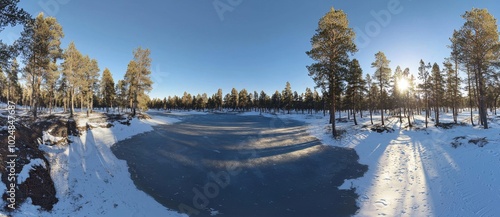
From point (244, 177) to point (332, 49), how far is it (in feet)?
58.4

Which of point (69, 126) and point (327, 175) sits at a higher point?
point (69, 126)

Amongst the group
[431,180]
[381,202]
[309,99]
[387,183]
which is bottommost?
[381,202]

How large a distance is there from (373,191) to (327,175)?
10.3ft

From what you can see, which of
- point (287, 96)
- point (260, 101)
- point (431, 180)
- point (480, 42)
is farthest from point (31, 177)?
point (260, 101)

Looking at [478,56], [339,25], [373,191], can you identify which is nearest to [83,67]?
[339,25]

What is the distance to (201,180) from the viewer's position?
13594 millimetres

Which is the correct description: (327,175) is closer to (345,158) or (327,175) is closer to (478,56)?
(345,158)

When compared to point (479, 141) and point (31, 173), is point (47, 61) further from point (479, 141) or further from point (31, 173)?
point (479, 141)

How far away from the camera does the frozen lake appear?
423 inches

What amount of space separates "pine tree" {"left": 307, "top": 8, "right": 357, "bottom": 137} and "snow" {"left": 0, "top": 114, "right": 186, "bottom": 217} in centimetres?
1986

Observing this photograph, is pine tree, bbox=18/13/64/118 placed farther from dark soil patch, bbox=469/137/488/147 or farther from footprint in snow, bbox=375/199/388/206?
dark soil patch, bbox=469/137/488/147

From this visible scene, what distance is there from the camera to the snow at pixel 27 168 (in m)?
8.85

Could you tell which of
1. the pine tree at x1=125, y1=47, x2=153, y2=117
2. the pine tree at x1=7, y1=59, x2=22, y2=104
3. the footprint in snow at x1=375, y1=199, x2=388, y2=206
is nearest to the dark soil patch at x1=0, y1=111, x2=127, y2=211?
the pine tree at x1=7, y1=59, x2=22, y2=104

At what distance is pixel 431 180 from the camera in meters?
12.5
